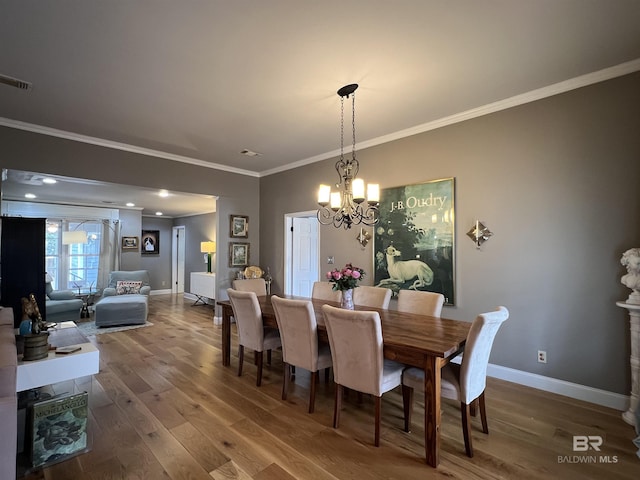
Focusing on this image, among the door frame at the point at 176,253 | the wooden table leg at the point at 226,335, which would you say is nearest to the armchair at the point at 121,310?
the wooden table leg at the point at 226,335

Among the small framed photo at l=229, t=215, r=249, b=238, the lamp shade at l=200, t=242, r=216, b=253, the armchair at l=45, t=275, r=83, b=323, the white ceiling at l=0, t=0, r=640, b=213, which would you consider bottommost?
the armchair at l=45, t=275, r=83, b=323

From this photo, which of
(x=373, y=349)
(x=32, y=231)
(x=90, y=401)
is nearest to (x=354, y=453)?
(x=373, y=349)

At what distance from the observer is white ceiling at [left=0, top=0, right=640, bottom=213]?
1.92 metres

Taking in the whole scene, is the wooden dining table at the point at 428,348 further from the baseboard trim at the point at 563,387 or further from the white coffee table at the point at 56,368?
the white coffee table at the point at 56,368

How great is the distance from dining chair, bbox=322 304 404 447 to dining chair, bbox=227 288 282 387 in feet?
3.37

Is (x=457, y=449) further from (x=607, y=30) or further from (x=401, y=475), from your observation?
(x=607, y=30)

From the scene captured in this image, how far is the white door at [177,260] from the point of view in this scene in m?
9.45

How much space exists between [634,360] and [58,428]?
4144 mm

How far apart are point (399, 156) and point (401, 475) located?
11.0 ft

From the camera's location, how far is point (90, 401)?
273 cm

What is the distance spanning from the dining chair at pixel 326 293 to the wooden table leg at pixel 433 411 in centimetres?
177

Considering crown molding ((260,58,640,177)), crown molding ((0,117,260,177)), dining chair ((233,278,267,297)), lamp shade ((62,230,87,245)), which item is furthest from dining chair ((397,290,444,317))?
lamp shade ((62,230,87,245))

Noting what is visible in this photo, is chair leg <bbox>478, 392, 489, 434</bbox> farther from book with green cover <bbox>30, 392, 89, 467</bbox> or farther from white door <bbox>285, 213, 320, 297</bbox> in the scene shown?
white door <bbox>285, 213, 320, 297</bbox>

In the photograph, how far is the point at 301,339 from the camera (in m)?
2.62
